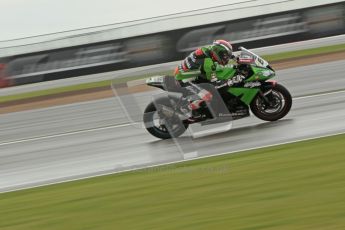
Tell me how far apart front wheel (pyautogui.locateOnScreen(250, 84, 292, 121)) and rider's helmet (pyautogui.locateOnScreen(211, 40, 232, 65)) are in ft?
2.57

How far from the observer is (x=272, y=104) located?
10.7 m

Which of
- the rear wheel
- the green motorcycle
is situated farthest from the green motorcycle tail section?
the rear wheel

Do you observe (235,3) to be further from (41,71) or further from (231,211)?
(231,211)

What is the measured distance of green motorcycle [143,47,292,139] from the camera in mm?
10555

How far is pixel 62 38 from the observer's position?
21578 millimetres

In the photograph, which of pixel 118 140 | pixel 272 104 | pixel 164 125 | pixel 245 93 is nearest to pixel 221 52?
pixel 245 93

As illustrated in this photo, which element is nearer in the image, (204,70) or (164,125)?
(204,70)

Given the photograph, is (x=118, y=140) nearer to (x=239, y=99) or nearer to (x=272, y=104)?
(x=239, y=99)

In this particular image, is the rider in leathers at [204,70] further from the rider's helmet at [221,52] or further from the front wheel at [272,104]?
the front wheel at [272,104]

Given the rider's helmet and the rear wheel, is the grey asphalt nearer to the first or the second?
the rear wheel

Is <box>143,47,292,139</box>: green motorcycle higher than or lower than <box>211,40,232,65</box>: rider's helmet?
lower

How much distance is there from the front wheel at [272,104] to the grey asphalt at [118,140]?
0.16 metres

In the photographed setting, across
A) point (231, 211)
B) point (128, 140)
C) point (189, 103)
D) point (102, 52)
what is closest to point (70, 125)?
point (128, 140)

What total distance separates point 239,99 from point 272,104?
546 mm
